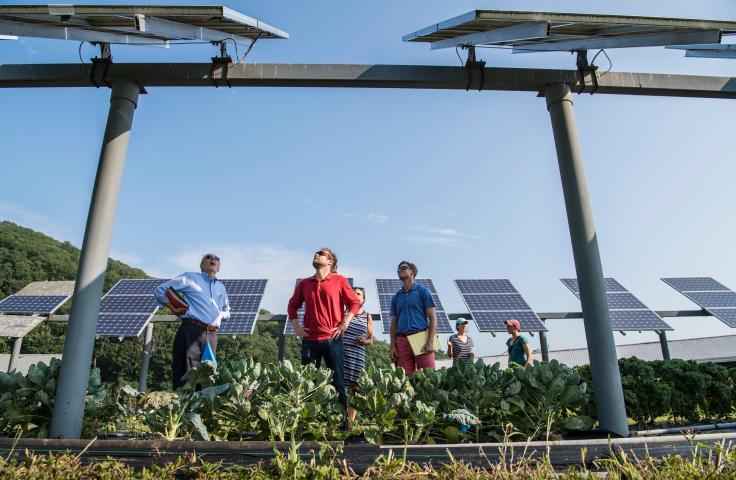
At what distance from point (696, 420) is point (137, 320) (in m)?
9.88

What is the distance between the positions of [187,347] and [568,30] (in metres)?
5.50

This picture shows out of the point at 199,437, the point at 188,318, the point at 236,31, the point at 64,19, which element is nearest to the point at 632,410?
the point at 199,437

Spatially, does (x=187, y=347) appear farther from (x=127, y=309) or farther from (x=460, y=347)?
(x=127, y=309)

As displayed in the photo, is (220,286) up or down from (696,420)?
up

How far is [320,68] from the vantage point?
18.1ft

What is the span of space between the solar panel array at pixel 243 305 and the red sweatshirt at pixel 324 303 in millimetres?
4570

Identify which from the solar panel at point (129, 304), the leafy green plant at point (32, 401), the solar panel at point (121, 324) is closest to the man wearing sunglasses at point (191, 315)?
the leafy green plant at point (32, 401)

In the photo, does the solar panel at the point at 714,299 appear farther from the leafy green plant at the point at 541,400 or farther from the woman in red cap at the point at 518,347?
the leafy green plant at the point at 541,400

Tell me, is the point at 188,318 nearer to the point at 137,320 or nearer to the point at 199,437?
the point at 199,437

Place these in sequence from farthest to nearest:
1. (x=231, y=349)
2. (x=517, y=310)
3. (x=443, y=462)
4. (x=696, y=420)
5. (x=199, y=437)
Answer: (x=231, y=349) < (x=517, y=310) < (x=696, y=420) < (x=199, y=437) < (x=443, y=462)

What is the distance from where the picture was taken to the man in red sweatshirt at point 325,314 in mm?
4707

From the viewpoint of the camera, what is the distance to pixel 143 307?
10.5 m

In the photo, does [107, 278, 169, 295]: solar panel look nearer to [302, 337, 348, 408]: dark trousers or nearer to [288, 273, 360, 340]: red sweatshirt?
[288, 273, 360, 340]: red sweatshirt

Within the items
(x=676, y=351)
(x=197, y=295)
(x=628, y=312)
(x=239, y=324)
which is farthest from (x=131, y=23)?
(x=676, y=351)
